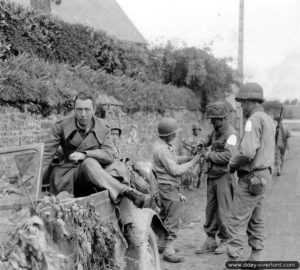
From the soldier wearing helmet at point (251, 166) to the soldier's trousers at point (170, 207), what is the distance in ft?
2.87

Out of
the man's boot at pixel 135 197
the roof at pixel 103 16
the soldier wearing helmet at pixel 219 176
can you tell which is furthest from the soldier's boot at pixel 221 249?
the roof at pixel 103 16

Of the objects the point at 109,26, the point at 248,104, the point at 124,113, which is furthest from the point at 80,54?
the point at 109,26

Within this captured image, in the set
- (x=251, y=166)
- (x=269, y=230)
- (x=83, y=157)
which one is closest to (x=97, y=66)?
(x=269, y=230)

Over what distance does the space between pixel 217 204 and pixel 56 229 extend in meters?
4.07

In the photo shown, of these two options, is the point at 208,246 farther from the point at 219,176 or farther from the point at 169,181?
the point at 169,181

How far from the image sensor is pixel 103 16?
102ft

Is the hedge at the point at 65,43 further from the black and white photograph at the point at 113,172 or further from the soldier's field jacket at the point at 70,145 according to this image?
the soldier's field jacket at the point at 70,145

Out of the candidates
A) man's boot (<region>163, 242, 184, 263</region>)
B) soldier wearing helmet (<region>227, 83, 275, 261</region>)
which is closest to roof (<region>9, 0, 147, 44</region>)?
man's boot (<region>163, 242, 184, 263</region>)

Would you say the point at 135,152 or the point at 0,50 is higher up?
the point at 0,50

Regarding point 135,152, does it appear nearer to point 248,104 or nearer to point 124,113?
point 124,113

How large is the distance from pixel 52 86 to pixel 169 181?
9.03 feet

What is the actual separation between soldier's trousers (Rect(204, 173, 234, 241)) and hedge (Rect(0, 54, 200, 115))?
2898 millimetres

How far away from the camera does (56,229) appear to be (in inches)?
135

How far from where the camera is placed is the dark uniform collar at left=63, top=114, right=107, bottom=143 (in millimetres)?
5430
